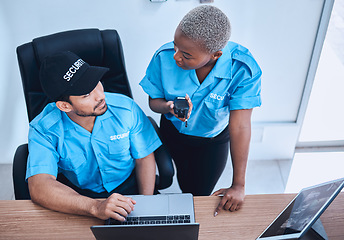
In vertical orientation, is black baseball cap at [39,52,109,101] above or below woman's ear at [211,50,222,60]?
below

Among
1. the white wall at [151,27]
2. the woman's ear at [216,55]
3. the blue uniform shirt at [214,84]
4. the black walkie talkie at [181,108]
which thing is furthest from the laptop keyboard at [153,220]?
the white wall at [151,27]

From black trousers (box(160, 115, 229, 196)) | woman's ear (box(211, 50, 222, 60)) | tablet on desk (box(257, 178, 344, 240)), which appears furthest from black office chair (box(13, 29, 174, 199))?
tablet on desk (box(257, 178, 344, 240))

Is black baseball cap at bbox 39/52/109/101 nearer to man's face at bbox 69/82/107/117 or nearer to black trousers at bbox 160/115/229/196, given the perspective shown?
man's face at bbox 69/82/107/117

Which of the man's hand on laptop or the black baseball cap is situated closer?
the man's hand on laptop

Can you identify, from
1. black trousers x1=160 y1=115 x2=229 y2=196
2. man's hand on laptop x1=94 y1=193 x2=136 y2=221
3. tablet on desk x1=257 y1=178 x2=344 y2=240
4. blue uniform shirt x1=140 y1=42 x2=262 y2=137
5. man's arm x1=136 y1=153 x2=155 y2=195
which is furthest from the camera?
black trousers x1=160 y1=115 x2=229 y2=196

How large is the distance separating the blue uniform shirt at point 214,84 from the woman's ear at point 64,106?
0.38 meters

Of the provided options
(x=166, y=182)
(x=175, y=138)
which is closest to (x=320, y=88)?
(x=175, y=138)

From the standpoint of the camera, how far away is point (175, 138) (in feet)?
5.53

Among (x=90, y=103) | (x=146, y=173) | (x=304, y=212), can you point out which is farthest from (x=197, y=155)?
(x=304, y=212)

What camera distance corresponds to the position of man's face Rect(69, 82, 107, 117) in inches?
49.6

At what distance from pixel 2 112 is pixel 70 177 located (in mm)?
1036

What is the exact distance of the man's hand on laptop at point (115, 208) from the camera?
1.10 meters

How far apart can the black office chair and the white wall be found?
396 mm

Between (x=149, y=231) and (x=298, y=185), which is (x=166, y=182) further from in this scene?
(x=298, y=185)
